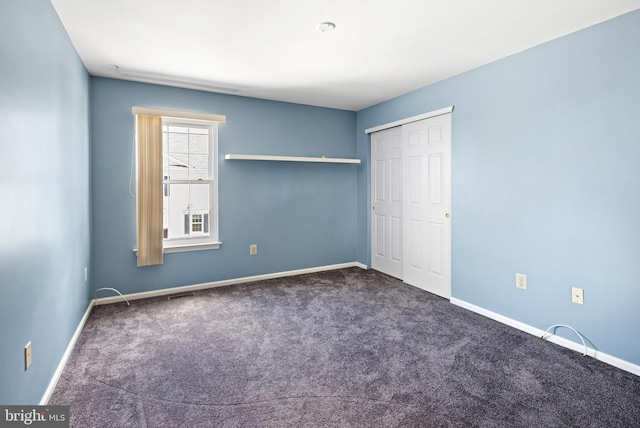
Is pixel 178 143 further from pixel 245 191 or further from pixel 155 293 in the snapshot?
pixel 155 293

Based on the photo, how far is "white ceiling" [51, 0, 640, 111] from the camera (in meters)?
2.19

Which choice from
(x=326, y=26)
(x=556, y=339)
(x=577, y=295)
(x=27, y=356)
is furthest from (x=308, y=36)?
(x=556, y=339)

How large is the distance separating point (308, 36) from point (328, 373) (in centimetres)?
243

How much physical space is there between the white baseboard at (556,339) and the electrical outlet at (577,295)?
1.03ft

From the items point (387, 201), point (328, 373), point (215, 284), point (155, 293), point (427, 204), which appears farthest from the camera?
point (387, 201)

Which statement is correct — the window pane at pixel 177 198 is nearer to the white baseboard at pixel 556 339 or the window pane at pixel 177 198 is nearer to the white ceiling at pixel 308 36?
the white ceiling at pixel 308 36

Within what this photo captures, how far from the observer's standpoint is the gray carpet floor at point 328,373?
1796mm

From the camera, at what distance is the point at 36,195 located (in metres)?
1.82

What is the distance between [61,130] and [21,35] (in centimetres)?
82

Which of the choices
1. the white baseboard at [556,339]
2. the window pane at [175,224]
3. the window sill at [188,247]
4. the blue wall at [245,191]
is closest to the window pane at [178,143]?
the blue wall at [245,191]

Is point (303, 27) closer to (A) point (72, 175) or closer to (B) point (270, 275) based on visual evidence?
(A) point (72, 175)

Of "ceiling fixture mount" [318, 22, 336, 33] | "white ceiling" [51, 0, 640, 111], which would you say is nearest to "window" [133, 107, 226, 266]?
"white ceiling" [51, 0, 640, 111]

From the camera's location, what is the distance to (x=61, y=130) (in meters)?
2.31

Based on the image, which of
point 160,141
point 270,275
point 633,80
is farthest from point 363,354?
point 160,141
